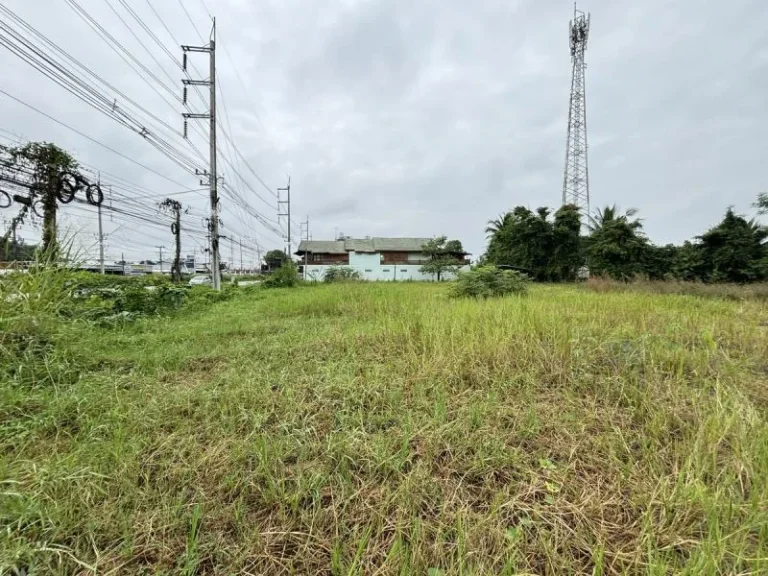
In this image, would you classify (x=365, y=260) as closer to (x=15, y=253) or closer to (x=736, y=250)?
(x=736, y=250)

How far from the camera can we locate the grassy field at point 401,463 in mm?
1055

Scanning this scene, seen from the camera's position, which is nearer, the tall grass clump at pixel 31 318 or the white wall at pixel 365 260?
the tall grass clump at pixel 31 318

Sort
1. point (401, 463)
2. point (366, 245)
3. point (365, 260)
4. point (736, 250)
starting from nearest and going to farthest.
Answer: point (401, 463) → point (736, 250) → point (365, 260) → point (366, 245)

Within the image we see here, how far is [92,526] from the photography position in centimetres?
110

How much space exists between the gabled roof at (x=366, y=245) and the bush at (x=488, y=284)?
22868mm

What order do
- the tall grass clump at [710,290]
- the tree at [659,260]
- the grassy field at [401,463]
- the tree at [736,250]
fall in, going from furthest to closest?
1. the tree at [659,260]
2. the tree at [736,250]
3. the tall grass clump at [710,290]
4. the grassy field at [401,463]

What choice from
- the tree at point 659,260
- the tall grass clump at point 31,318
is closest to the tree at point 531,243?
the tree at point 659,260

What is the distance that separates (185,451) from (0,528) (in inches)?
23.5

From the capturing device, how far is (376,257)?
30.7m

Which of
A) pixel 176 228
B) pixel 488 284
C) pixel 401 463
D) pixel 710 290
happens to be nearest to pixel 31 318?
pixel 401 463

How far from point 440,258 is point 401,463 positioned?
85.0ft

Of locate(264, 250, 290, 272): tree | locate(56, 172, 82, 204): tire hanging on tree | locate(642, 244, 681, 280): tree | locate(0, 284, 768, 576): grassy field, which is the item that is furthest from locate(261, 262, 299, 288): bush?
locate(264, 250, 290, 272): tree

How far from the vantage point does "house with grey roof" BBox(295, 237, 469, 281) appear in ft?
98.5

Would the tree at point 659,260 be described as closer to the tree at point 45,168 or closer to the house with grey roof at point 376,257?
the house with grey roof at point 376,257
